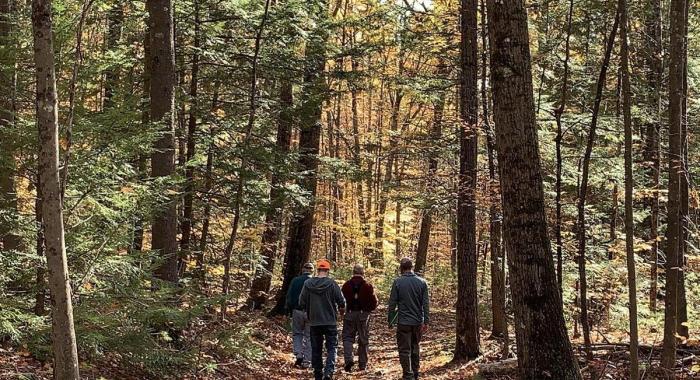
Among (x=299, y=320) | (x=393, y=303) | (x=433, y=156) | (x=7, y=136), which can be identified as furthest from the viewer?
(x=433, y=156)

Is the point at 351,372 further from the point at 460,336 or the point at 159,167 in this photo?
the point at 159,167

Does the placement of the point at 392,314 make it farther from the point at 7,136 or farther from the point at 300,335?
the point at 7,136

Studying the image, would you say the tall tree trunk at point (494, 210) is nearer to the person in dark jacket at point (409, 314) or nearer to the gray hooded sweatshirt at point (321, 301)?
the person in dark jacket at point (409, 314)

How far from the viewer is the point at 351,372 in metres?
11.5

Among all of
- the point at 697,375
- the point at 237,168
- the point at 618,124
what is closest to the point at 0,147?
the point at 237,168

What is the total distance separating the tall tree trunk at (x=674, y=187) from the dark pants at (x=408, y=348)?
3.67 metres

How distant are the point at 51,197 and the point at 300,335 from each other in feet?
25.7

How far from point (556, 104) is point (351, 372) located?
714 centimetres

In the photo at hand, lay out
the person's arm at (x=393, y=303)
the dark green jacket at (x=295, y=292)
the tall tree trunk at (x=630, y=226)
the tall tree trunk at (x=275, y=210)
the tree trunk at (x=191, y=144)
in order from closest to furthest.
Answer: the tall tree trunk at (x=630, y=226) → the person's arm at (x=393, y=303) → the dark green jacket at (x=295, y=292) → the tree trunk at (x=191, y=144) → the tall tree trunk at (x=275, y=210)

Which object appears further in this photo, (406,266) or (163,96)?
(406,266)

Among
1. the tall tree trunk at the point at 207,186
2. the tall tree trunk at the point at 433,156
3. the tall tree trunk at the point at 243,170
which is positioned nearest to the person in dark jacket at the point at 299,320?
the tall tree trunk at the point at 243,170

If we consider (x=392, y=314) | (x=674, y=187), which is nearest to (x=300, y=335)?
(x=392, y=314)

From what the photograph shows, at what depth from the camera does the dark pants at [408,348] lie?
977 centimetres

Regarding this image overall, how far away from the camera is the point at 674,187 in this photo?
8.06m
